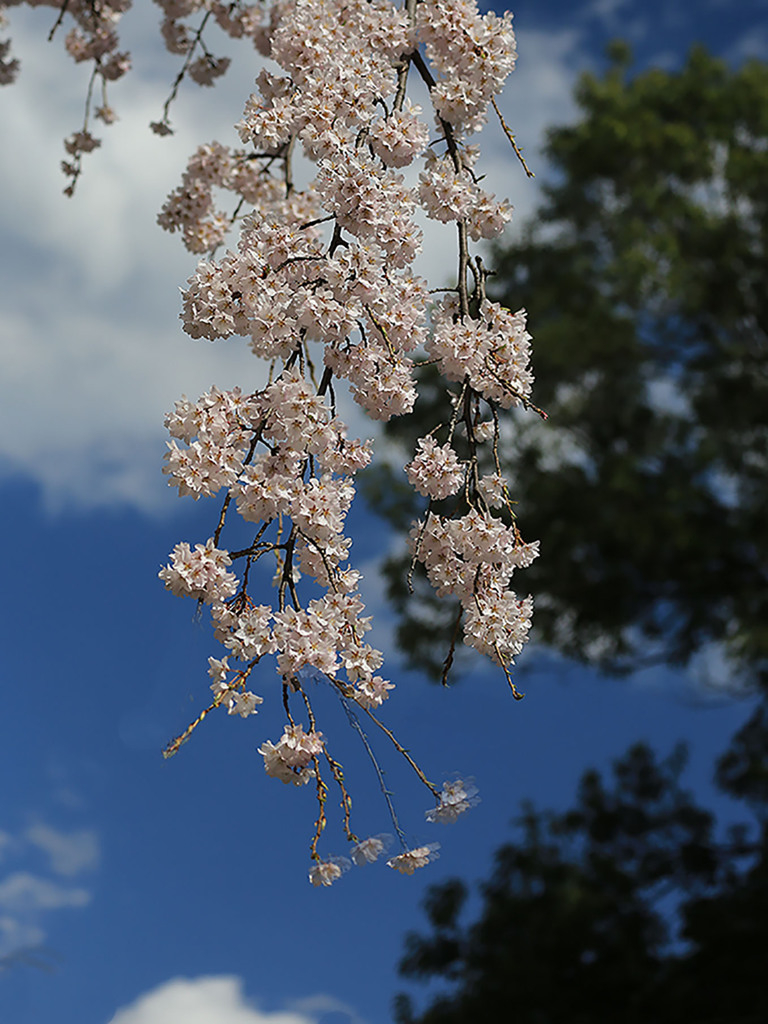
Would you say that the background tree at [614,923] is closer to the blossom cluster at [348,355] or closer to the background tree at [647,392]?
the background tree at [647,392]

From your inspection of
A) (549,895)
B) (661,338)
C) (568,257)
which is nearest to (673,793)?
(549,895)

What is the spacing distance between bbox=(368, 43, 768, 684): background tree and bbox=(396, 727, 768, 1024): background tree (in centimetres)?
117

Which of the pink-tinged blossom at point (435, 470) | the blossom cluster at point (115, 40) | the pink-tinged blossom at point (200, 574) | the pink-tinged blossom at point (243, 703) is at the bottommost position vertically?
the pink-tinged blossom at point (243, 703)

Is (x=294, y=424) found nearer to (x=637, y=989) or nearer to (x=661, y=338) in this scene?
(x=637, y=989)

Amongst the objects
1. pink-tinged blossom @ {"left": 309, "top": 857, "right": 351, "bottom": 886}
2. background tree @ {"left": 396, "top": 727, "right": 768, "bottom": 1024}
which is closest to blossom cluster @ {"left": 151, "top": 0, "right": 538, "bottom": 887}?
pink-tinged blossom @ {"left": 309, "top": 857, "right": 351, "bottom": 886}

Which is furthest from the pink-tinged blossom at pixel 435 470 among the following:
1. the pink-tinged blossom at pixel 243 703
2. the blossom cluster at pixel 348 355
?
the pink-tinged blossom at pixel 243 703

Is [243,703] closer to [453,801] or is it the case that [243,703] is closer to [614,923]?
[453,801]

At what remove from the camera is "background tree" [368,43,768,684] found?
7594mm

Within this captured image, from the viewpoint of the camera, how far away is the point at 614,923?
6.55 metres

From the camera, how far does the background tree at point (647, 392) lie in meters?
7.59

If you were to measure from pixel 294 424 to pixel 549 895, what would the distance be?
19.2ft

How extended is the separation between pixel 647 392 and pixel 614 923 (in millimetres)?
3823

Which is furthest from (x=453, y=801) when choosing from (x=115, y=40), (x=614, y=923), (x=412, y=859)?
(x=614, y=923)

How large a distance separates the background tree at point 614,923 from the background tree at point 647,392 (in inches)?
46.2
